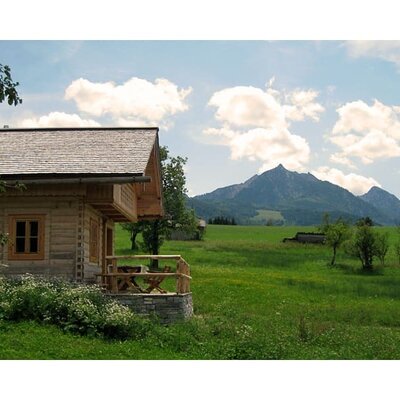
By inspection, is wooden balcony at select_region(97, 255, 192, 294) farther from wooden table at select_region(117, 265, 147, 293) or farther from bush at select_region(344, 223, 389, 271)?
bush at select_region(344, 223, 389, 271)

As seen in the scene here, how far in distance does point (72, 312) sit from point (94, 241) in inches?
242

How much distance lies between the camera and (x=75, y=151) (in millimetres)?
21672

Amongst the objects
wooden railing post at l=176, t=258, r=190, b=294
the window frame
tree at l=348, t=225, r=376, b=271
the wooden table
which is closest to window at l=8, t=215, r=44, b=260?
the window frame

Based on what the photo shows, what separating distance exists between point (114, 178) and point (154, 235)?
2516 centimetres

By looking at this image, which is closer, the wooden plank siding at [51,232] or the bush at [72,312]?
the bush at [72,312]

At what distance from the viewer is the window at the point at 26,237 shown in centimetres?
2092

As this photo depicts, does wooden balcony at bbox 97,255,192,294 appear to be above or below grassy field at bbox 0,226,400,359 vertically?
above

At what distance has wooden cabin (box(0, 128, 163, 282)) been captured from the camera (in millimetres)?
19875

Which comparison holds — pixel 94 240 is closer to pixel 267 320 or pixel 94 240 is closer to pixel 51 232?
pixel 51 232

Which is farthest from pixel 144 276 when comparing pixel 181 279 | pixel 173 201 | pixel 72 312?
pixel 173 201

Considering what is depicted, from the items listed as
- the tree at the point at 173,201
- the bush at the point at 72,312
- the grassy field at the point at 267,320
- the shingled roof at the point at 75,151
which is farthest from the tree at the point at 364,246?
the bush at the point at 72,312

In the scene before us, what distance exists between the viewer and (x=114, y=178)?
64.7 ft

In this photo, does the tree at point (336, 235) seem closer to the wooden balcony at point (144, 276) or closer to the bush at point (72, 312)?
the wooden balcony at point (144, 276)
